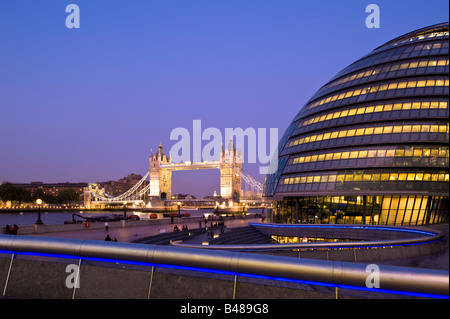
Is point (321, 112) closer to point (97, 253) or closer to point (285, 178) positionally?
point (285, 178)

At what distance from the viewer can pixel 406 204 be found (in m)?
43.1

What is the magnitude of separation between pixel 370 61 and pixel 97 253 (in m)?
53.6

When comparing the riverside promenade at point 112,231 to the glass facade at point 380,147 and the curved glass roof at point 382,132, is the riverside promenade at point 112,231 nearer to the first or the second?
the glass facade at point 380,147

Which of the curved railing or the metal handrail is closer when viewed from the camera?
the metal handrail

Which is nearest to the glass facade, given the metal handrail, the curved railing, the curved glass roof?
the curved glass roof

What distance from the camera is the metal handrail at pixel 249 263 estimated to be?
16.9 feet

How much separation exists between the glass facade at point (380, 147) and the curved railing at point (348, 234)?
5.59m

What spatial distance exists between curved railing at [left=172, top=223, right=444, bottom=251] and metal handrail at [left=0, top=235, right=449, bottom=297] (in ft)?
41.9

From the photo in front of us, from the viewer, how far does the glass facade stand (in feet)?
138

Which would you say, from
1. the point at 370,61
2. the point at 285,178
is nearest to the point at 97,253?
the point at 285,178

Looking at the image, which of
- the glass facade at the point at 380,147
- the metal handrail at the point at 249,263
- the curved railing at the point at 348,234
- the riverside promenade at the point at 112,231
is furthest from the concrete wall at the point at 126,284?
the glass facade at the point at 380,147

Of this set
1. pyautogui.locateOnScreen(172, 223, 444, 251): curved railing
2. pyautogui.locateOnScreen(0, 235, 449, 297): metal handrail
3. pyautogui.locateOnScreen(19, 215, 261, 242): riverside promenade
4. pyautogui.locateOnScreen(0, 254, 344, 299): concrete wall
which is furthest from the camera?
pyautogui.locateOnScreen(19, 215, 261, 242): riverside promenade

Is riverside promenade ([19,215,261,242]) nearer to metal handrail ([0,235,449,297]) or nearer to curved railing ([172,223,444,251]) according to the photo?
curved railing ([172,223,444,251])
